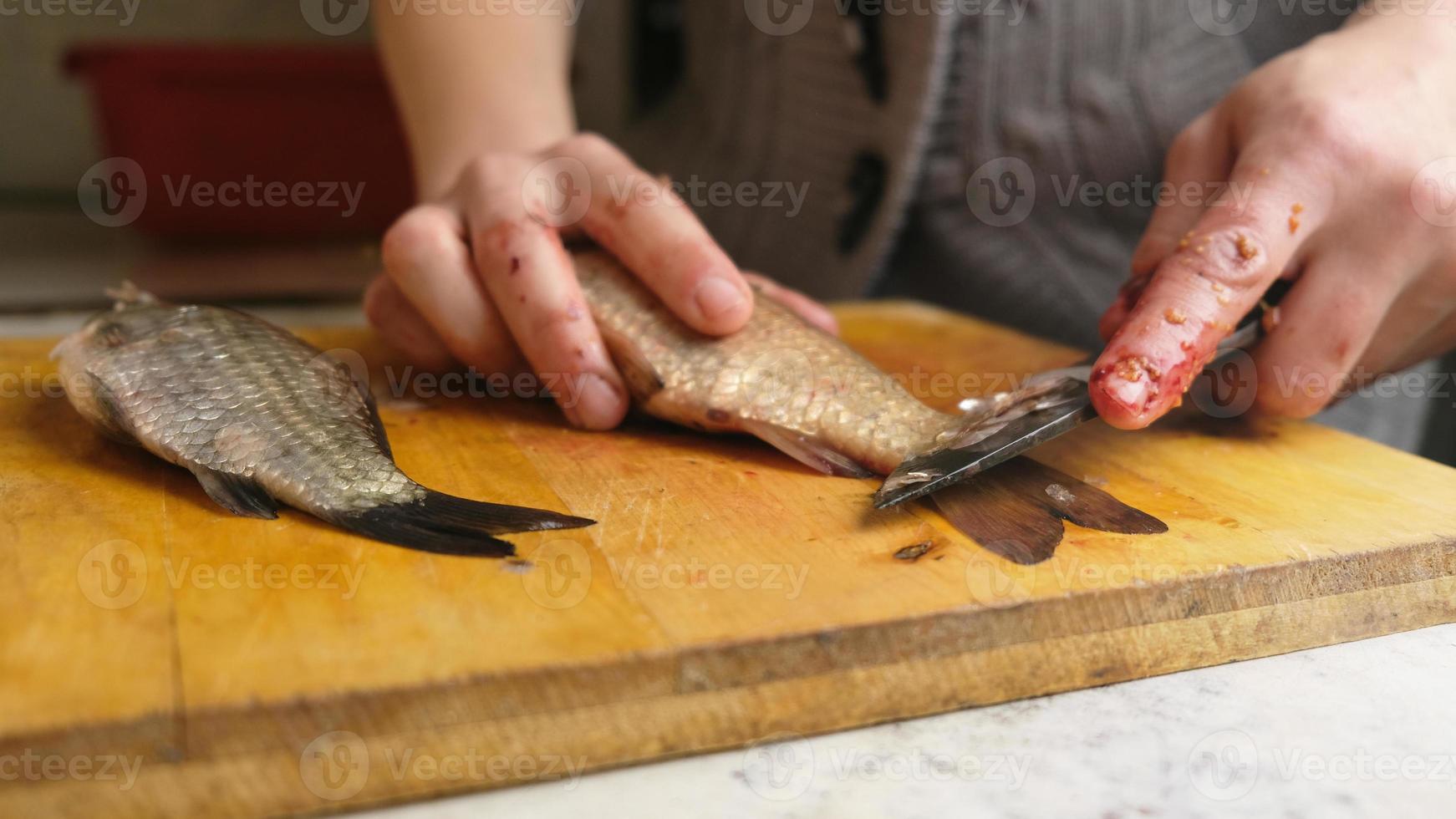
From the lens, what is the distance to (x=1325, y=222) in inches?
46.2

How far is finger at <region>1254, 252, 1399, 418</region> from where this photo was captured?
1194 mm

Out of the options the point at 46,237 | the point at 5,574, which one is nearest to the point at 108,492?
the point at 5,574

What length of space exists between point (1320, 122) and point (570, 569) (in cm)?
93

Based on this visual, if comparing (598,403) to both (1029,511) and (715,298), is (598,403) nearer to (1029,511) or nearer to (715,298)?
(715,298)

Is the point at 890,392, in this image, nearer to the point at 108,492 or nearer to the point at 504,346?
the point at 504,346

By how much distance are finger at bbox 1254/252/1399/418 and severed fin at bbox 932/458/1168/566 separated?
1.13 feet

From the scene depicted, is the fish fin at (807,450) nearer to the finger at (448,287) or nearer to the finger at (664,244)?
the finger at (664,244)

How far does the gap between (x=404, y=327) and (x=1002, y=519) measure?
834mm

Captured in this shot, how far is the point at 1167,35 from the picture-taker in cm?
174

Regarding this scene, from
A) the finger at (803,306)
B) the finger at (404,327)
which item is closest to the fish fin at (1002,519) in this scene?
the finger at (803,306)

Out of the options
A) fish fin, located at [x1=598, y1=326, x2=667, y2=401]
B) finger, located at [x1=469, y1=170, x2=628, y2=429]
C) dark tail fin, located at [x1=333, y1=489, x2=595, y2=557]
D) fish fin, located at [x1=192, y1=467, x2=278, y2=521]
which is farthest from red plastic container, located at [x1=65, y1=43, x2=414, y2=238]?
dark tail fin, located at [x1=333, y1=489, x2=595, y2=557]

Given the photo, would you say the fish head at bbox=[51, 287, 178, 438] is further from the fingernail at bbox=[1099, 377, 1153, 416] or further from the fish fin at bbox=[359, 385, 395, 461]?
the fingernail at bbox=[1099, 377, 1153, 416]

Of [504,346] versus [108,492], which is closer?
[108,492]

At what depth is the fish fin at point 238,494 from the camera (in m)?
0.93
